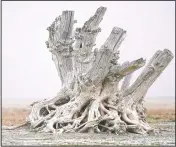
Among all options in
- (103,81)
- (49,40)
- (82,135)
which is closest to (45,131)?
(82,135)

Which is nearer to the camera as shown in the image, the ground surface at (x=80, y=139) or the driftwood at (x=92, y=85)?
the ground surface at (x=80, y=139)

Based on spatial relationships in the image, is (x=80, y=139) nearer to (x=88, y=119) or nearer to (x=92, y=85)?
(x=88, y=119)

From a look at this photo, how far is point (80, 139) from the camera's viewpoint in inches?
800

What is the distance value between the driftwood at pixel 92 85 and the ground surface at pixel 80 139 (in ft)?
2.64

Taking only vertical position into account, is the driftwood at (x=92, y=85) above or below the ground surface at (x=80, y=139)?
above

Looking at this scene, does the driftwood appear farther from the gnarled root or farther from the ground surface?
the ground surface

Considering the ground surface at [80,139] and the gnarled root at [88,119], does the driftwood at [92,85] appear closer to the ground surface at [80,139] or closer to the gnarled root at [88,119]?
the gnarled root at [88,119]

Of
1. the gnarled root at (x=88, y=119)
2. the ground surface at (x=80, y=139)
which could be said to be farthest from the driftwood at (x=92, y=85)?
the ground surface at (x=80, y=139)

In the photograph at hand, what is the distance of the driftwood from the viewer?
22.8 meters

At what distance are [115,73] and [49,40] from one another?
15.1 feet

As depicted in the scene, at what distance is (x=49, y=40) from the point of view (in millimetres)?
26281

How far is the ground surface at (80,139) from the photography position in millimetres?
19391

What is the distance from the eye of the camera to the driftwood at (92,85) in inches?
897

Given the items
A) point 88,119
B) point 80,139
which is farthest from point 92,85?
point 80,139
